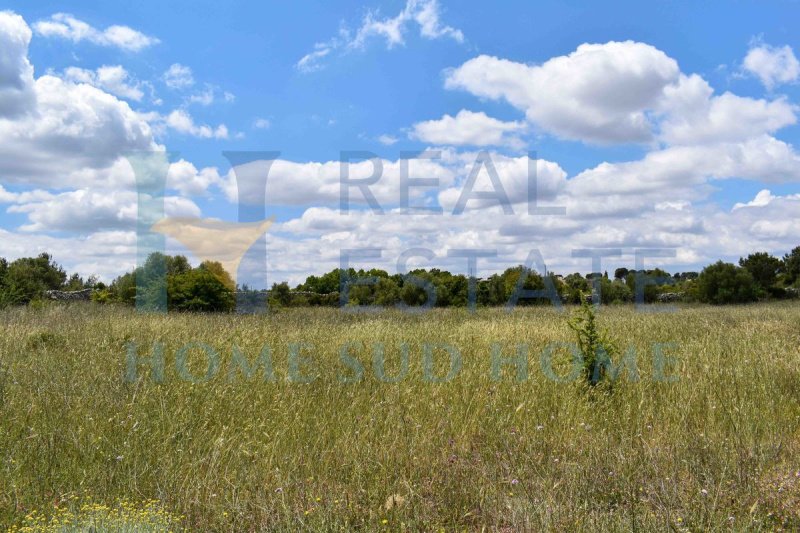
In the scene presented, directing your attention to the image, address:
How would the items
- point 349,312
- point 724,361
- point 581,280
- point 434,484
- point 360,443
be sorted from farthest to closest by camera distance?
1. point 581,280
2. point 349,312
3. point 724,361
4. point 360,443
5. point 434,484

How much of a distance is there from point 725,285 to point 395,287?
15.8 meters

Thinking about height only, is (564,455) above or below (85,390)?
below

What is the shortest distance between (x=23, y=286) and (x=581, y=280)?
65.7ft

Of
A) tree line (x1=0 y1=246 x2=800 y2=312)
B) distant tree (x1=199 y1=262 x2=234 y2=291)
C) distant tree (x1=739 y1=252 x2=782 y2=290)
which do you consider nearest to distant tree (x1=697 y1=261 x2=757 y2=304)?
tree line (x1=0 y1=246 x2=800 y2=312)

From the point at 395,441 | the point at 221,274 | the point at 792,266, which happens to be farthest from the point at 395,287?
the point at 792,266

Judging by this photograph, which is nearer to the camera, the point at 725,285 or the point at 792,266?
the point at 725,285

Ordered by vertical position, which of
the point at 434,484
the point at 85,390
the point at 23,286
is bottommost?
the point at 434,484

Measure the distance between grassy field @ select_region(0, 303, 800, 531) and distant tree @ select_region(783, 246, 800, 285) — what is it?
31.6 m

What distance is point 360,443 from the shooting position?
14.9ft

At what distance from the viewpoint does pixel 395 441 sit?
451 cm

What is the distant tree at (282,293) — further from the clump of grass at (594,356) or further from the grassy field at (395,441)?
the clump of grass at (594,356)

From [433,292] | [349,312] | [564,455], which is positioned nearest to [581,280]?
[433,292]

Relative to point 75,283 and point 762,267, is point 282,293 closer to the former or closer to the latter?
point 75,283

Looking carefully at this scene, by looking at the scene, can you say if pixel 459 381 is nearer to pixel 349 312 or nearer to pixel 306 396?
pixel 306 396
